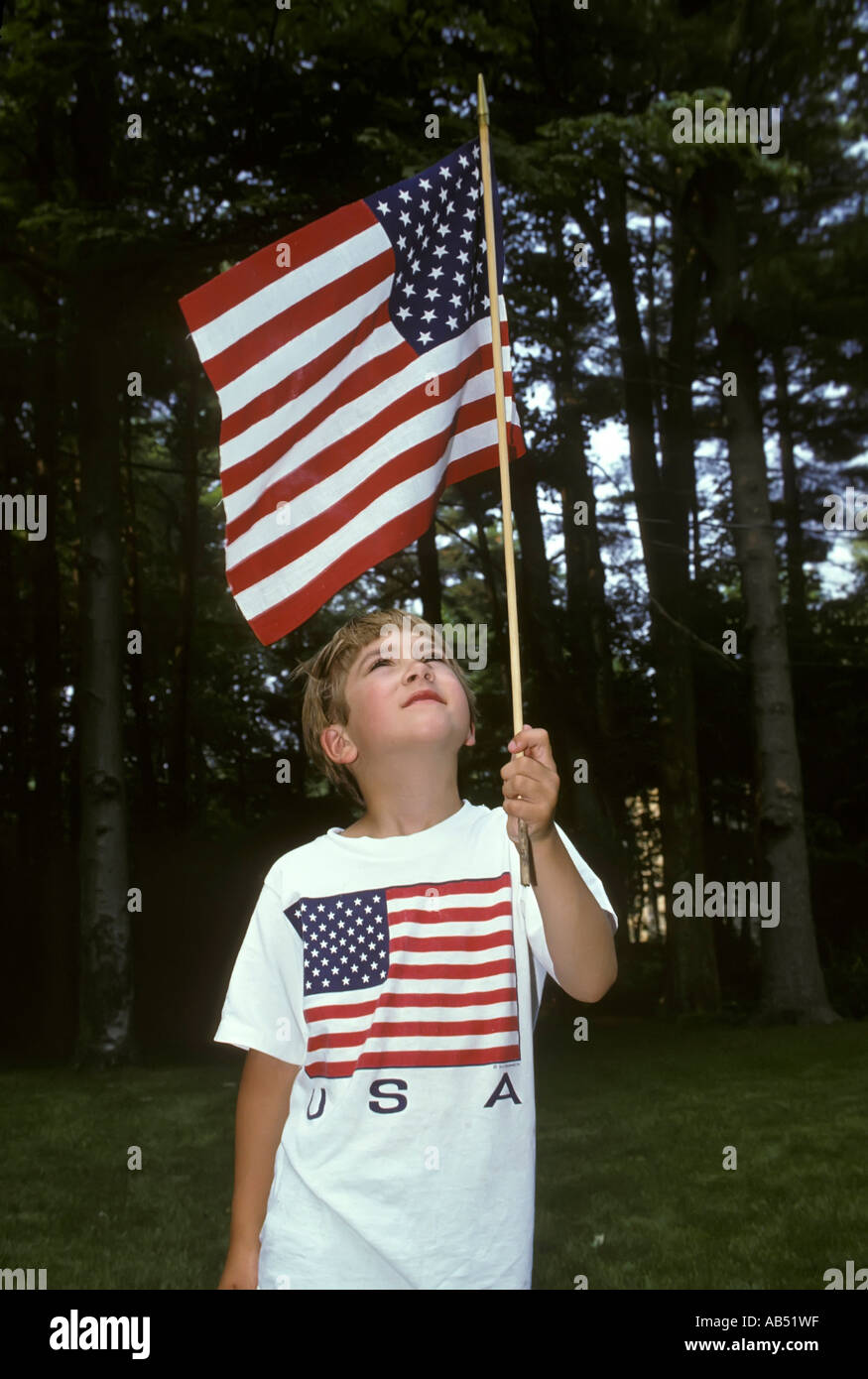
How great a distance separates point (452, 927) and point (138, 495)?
24140mm

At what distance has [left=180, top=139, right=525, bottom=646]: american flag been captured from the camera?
137 inches

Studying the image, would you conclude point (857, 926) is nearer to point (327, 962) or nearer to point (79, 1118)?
point (79, 1118)

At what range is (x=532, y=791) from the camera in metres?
2.37

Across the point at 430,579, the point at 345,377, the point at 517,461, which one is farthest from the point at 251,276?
the point at 430,579

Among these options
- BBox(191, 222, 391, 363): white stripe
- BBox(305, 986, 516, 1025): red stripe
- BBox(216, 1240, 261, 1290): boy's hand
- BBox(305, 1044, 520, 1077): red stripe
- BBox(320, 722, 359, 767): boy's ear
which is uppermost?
BBox(191, 222, 391, 363): white stripe

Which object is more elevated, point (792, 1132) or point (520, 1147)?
point (520, 1147)

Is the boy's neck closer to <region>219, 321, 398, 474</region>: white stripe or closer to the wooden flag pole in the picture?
the wooden flag pole

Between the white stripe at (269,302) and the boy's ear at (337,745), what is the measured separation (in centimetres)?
123

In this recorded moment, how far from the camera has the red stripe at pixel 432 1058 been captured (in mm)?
2494

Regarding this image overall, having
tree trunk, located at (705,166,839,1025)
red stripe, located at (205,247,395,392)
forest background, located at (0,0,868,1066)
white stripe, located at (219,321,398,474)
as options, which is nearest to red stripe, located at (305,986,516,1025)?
white stripe, located at (219,321,398,474)

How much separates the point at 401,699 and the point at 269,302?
1.41 meters

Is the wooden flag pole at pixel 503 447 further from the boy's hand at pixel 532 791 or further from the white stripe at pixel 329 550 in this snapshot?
the white stripe at pixel 329 550

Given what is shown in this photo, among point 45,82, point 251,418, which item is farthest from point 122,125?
point 251,418

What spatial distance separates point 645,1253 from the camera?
6.17 m
